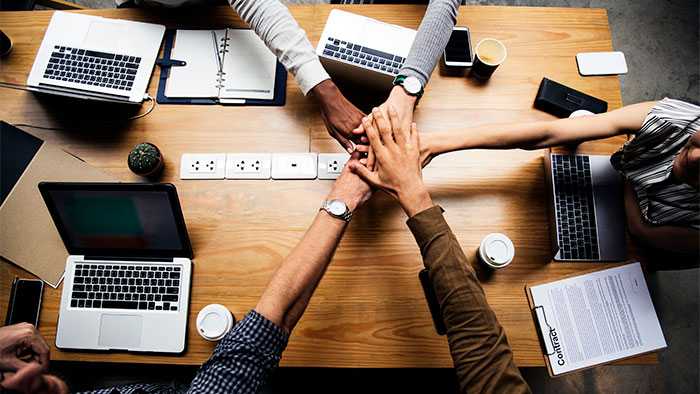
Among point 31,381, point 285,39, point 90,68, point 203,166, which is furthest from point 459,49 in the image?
point 31,381

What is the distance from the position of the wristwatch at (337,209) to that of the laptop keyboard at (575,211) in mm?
578

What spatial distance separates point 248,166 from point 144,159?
11.0 inches

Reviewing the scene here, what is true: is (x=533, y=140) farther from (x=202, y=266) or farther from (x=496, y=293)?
(x=202, y=266)

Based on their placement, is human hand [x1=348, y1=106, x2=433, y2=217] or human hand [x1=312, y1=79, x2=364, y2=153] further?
human hand [x1=312, y1=79, x2=364, y2=153]

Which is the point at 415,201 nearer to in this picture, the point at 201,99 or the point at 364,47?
the point at 364,47

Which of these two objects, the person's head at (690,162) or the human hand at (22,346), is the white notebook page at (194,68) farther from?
the person's head at (690,162)

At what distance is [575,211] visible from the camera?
122 centimetres

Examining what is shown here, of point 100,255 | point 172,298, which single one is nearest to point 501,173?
point 172,298

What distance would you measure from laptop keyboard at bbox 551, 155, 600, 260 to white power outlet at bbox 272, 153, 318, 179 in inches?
26.9

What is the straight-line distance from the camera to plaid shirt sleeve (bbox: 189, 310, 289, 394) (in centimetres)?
94

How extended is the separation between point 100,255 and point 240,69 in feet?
2.15

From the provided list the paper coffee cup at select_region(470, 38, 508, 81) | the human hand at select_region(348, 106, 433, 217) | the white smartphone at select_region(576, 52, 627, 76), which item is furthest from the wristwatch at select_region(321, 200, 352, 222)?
the white smartphone at select_region(576, 52, 627, 76)

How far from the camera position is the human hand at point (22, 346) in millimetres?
968

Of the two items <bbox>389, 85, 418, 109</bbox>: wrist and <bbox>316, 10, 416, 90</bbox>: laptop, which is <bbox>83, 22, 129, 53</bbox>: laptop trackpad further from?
<bbox>389, 85, 418, 109</bbox>: wrist
